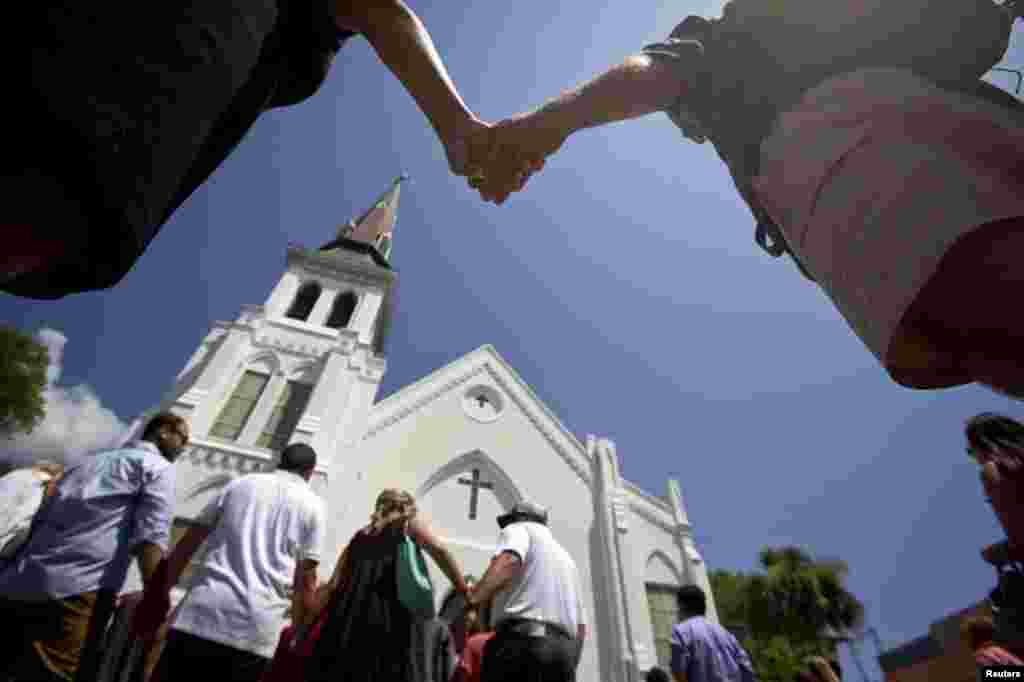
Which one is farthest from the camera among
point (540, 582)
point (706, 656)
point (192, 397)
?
point (192, 397)

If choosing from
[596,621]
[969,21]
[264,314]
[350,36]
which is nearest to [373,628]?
[350,36]

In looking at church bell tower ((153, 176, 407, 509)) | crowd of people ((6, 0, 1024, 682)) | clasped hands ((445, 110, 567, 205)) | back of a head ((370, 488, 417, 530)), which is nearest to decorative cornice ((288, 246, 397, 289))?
church bell tower ((153, 176, 407, 509))

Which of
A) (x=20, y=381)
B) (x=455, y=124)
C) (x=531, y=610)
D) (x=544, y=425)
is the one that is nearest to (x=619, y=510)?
(x=544, y=425)

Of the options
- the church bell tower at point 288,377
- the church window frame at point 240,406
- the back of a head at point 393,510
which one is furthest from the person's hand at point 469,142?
the church window frame at point 240,406

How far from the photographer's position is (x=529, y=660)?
2801 millimetres

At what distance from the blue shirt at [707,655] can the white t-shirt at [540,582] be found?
166 centimetres

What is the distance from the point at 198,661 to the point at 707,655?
4.08 meters

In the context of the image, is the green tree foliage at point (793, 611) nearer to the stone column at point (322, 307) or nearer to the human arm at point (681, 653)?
the human arm at point (681, 653)

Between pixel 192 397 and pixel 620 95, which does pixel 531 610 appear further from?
pixel 192 397

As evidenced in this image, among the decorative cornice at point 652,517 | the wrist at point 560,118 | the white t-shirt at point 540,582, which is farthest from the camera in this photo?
the decorative cornice at point 652,517

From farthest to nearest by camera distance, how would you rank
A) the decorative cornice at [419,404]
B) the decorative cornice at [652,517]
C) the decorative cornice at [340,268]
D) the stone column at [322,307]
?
the decorative cornice at [340,268]
the stone column at [322,307]
the decorative cornice at [652,517]
the decorative cornice at [419,404]

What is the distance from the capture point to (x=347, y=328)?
17.4 meters

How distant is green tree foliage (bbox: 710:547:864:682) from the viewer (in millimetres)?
18672

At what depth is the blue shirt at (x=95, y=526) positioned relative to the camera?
7.23ft
